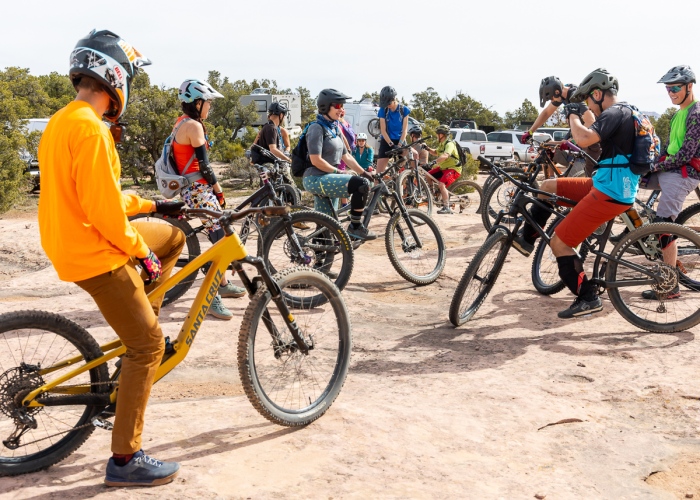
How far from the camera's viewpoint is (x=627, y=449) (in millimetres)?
3855

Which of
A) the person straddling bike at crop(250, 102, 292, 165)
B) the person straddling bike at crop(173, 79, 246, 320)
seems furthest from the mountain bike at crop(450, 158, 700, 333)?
the person straddling bike at crop(250, 102, 292, 165)

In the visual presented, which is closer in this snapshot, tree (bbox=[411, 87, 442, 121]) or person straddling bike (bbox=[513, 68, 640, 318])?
person straddling bike (bbox=[513, 68, 640, 318])

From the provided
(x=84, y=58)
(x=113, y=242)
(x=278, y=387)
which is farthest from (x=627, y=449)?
(x=84, y=58)

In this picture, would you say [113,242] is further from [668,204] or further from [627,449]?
[668,204]

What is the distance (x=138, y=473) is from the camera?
322 cm

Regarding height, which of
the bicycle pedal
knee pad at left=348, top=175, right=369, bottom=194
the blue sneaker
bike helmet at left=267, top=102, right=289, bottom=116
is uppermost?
bike helmet at left=267, top=102, right=289, bottom=116

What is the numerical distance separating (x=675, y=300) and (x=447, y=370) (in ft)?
8.17

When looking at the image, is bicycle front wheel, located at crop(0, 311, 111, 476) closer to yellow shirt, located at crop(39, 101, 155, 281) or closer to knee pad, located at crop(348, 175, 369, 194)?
yellow shirt, located at crop(39, 101, 155, 281)

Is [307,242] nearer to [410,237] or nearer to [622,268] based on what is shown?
[410,237]

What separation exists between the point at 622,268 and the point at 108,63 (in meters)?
4.56

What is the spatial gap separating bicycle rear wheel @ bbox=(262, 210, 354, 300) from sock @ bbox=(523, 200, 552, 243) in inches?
62.8

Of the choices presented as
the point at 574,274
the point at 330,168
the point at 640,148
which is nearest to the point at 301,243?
the point at 330,168

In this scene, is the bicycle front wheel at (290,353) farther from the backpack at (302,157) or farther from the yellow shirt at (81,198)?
the backpack at (302,157)

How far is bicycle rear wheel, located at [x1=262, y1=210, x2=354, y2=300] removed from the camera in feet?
20.7
